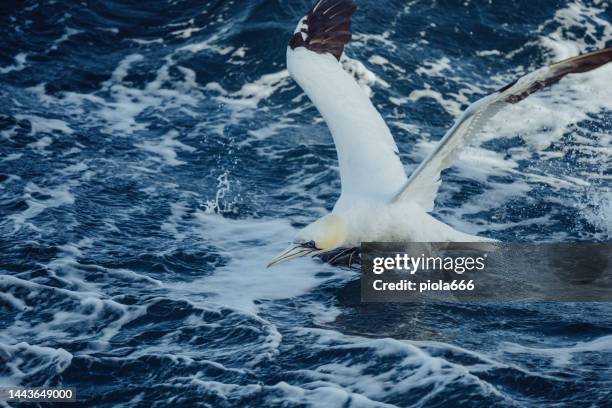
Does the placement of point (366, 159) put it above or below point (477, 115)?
below

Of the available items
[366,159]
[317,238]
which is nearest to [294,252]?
[317,238]

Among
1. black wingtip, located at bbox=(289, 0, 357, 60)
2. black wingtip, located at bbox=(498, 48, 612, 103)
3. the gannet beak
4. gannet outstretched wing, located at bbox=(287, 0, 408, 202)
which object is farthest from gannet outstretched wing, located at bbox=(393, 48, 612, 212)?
black wingtip, located at bbox=(289, 0, 357, 60)

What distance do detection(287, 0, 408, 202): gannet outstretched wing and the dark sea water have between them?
1039 millimetres

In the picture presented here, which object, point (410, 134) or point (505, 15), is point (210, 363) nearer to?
point (410, 134)

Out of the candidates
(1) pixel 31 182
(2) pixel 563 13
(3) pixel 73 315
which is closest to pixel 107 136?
(1) pixel 31 182

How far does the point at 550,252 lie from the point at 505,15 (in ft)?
24.7

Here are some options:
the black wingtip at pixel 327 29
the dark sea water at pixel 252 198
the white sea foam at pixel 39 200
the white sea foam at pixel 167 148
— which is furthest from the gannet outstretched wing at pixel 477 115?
the white sea foam at pixel 167 148

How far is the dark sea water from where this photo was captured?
769 cm

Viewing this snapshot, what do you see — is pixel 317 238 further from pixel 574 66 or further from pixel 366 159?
pixel 574 66

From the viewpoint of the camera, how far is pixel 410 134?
13.6m

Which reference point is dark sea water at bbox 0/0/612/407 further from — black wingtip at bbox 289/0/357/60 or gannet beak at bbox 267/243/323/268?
black wingtip at bbox 289/0/357/60

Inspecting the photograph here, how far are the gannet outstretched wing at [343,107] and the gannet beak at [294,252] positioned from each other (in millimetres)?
690

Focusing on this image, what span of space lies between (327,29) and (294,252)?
328 cm

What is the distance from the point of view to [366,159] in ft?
32.7
